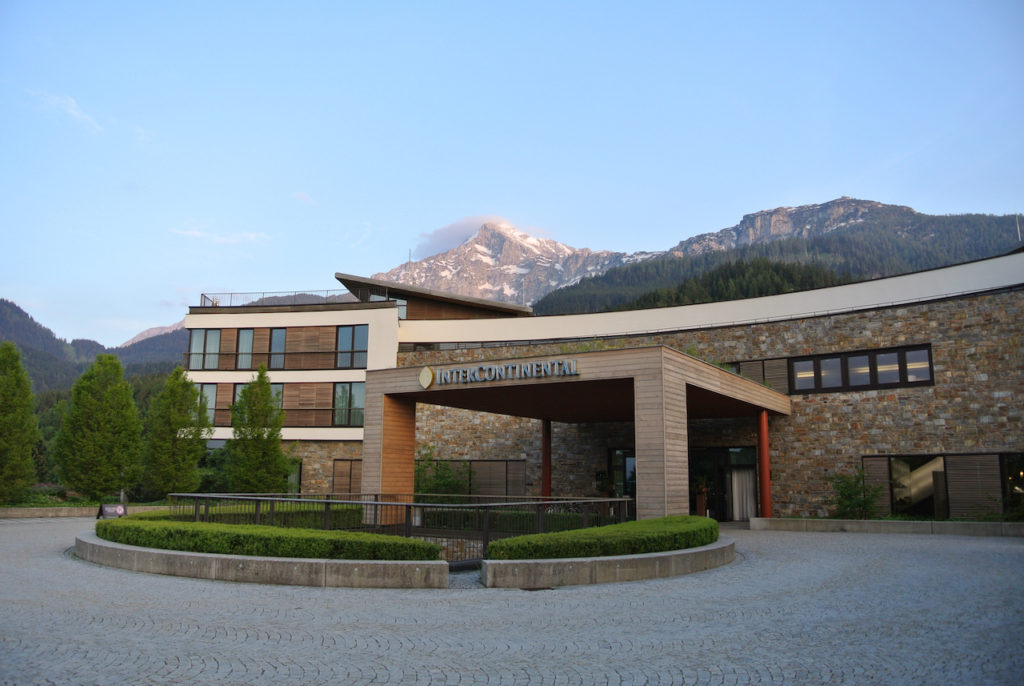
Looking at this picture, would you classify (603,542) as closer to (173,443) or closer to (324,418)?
(173,443)

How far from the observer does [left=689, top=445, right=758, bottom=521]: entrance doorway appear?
26.8 meters

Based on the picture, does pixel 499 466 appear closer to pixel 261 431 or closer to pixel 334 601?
pixel 261 431

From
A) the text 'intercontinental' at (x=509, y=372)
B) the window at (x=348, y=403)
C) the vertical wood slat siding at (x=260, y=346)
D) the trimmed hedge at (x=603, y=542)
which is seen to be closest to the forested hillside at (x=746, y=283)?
the window at (x=348, y=403)

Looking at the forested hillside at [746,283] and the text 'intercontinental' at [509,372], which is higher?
the forested hillside at [746,283]

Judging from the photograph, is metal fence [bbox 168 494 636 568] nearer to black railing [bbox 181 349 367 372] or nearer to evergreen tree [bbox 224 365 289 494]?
evergreen tree [bbox 224 365 289 494]

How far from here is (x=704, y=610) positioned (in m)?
9.12

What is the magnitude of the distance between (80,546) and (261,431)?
1643 centimetres

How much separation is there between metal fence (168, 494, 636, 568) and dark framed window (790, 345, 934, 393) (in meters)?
11.5

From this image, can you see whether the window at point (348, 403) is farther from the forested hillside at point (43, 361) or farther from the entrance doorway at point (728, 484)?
the forested hillside at point (43, 361)

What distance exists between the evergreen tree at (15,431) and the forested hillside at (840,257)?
94.4m

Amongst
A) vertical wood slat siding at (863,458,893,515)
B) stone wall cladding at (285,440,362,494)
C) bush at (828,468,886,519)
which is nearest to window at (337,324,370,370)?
stone wall cladding at (285,440,362,494)

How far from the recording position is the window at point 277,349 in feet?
119

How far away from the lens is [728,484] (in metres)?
27.2

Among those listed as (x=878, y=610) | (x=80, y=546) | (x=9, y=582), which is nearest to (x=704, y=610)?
(x=878, y=610)
